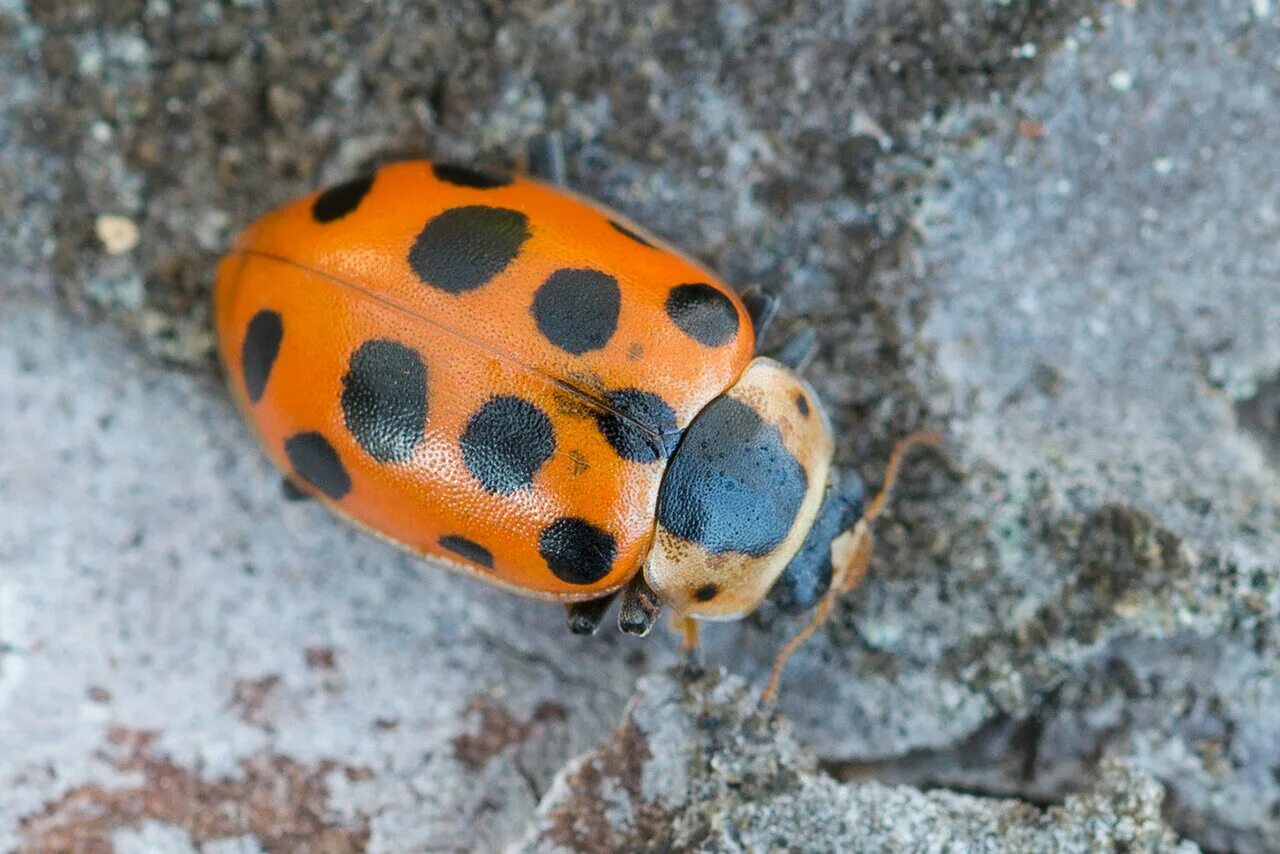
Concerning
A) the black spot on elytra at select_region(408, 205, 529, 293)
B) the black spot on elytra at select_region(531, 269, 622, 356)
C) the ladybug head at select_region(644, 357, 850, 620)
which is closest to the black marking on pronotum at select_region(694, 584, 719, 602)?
the ladybug head at select_region(644, 357, 850, 620)

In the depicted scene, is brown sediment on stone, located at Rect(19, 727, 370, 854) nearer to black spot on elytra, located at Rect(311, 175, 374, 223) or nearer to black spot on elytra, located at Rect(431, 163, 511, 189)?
black spot on elytra, located at Rect(311, 175, 374, 223)

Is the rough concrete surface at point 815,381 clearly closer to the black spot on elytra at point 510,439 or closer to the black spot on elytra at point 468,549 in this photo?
the black spot on elytra at point 468,549

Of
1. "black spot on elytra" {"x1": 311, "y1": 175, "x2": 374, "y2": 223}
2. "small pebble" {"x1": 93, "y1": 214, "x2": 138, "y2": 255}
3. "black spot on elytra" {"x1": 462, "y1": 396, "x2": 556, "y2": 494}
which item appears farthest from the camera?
"small pebble" {"x1": 93, "y1": 214, "x2": 138, "y2": 255}

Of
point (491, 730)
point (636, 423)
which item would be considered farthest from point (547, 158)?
point (491, 730)

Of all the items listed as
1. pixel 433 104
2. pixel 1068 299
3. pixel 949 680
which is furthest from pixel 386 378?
pixel 1068 299

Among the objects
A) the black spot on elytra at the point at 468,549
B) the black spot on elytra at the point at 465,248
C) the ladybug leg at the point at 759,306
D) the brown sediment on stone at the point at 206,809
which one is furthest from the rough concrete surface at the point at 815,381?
the black spot on elytra at the point at 465,248

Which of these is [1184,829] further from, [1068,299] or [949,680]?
[1068,299]
